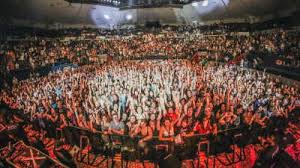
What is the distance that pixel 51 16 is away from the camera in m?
14.0

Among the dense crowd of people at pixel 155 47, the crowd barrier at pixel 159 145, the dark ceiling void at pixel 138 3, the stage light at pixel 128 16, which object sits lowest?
the crowd barrier at pixel 159 145

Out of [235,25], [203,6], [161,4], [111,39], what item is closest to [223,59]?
[235,25]

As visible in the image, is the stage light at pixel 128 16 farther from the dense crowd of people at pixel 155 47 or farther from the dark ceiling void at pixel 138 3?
the dense crowd of people at pixel 155 47

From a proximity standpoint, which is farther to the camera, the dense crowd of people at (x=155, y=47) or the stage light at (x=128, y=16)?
Answer: the dense crowd of people at (x=155, y=47)

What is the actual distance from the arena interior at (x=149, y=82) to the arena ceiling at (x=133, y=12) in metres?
0.05

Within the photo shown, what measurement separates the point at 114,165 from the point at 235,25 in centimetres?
1089

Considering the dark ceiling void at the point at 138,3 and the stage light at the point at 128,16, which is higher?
the dark ceiling void at the point at 138,3

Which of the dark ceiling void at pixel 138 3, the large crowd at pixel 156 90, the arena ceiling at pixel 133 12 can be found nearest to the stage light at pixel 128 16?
the arena ceiling at pixel 133 12

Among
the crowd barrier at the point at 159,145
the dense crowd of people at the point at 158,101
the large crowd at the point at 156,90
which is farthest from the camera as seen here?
the large crowd at the point at 156,90

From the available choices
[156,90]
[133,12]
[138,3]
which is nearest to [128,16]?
[133,12]

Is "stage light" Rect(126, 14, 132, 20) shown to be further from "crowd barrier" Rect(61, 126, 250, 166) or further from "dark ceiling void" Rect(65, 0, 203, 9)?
"crowd barrier" Rect(61, 126, 250, 166)

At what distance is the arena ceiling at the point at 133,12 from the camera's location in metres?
13.4

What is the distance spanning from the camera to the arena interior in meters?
6.52

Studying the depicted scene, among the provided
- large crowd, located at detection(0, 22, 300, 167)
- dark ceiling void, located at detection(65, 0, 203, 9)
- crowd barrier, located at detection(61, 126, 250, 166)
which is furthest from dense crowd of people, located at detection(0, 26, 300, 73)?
crowd barrier, located at detection(61, 126, 250, 166)
